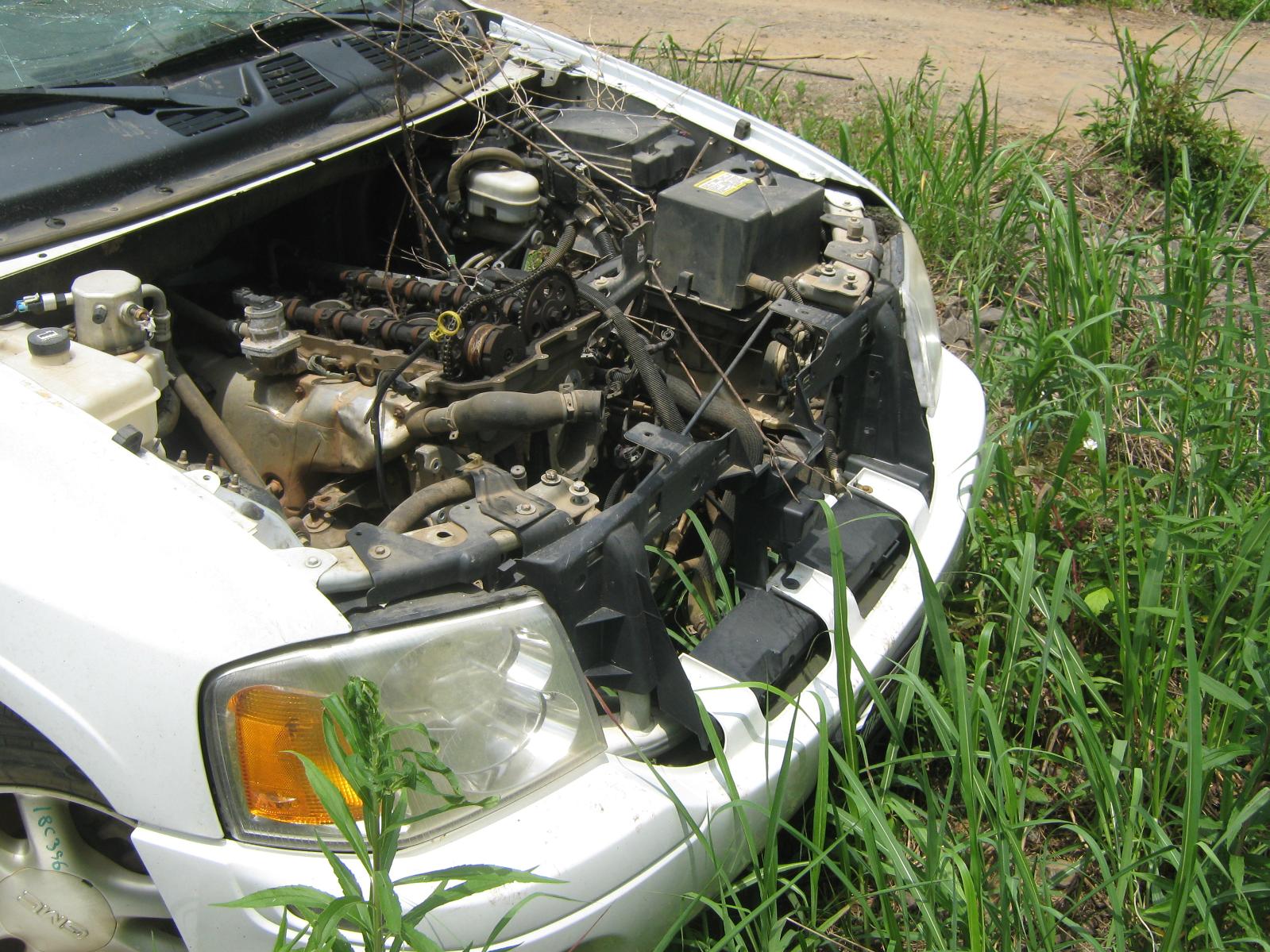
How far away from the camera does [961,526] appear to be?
91.8 inches

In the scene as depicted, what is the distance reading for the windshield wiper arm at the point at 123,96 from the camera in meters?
2.14

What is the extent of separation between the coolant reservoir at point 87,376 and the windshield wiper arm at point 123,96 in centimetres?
65

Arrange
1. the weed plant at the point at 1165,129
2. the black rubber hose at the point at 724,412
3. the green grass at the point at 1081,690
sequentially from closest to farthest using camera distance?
the green grass at the point at 1081,690 < the black rubber hose at the point at 724,412 < the weed plant at the point at 1165,129

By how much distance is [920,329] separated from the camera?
8.37ft

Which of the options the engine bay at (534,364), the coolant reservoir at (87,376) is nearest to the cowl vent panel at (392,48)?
the engine bay at (534,364)

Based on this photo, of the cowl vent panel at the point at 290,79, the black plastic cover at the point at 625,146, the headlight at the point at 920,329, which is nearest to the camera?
the cowl vent panel at the point at 290,79

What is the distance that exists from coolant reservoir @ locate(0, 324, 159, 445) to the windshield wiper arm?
25.4 inches

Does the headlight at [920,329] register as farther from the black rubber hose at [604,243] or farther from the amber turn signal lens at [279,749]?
the amber turn signal lens at [279,749]

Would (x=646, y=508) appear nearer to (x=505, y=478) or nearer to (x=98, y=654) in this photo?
(x=505, y=478)

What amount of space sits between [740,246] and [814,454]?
49 cm

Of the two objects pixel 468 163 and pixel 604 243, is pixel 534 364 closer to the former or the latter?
pixel 604 243

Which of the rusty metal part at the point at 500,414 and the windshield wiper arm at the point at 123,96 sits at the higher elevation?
the windshield wiper arm at the point at 123,96

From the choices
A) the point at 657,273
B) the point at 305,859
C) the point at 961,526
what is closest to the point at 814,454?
the point at 961,526

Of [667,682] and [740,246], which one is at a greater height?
[740,246]
